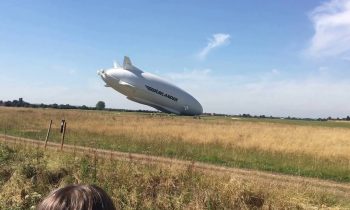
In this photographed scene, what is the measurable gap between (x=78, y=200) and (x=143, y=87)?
336 ft

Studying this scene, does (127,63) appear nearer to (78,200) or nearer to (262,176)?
(262,176)

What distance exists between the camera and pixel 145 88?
344ft

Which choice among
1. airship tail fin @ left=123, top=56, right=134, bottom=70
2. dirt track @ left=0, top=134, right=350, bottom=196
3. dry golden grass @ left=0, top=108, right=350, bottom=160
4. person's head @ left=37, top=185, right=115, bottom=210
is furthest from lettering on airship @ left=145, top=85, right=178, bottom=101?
person's head @ left=37, top=185, right=115, bottom=210

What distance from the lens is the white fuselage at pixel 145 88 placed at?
104m

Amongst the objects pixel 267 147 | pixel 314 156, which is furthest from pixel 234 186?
pixel 267 147

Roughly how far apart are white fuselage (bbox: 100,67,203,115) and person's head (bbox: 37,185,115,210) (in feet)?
331

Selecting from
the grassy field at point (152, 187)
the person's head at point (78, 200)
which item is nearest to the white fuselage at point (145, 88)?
the grassy field at point (152, 187)

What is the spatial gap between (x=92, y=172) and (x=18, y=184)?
6.20 feet

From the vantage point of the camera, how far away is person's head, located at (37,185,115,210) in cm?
231

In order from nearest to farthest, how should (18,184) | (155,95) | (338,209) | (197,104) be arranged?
(338,209) < (18,184) < (155,95) < (197,104)

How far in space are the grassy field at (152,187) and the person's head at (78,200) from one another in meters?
8.03

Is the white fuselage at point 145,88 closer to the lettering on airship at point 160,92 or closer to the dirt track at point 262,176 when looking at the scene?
the lettering on airship at point 160,92

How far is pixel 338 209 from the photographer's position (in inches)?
428

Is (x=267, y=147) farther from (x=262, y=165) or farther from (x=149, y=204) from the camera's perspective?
(x=149, y=204)
